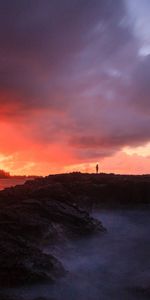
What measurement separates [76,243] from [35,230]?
2.71 metres

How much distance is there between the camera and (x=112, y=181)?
38094 mm

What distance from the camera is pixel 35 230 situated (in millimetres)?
23734

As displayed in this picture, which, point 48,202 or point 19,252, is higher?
point 48,202

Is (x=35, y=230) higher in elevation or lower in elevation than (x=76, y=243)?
higher

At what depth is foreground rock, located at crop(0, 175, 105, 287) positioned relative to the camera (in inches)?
723

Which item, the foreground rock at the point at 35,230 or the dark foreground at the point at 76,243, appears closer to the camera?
the dark foreground at the point at 76,243

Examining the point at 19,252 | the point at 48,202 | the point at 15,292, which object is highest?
the point at 48,202

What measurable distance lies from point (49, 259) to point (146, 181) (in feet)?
65.9

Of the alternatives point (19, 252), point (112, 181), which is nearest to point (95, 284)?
point (19, 252)

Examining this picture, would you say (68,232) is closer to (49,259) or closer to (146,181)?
(49,259)

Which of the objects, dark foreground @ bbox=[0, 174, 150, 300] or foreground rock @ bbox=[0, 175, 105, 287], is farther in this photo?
foreground rock @ bbox=[0, 175, 105, 287]

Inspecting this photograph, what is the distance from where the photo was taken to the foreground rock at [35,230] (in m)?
18.4

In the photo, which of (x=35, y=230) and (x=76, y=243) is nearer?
(x=35, y=230)

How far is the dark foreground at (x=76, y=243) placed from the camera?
18.0 meters
